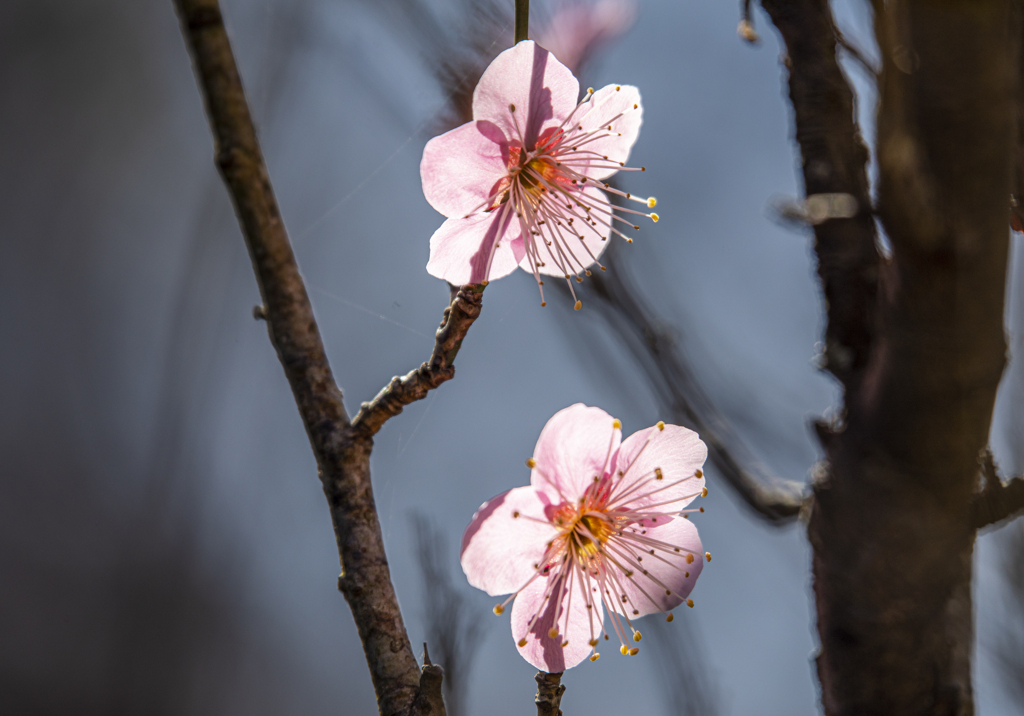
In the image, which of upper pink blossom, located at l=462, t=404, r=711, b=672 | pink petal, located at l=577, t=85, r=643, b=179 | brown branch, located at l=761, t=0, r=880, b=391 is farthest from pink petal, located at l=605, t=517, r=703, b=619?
pink petal, located at l=577, t=85, r=643, b=179

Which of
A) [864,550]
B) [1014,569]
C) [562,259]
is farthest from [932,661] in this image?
[1014,569]

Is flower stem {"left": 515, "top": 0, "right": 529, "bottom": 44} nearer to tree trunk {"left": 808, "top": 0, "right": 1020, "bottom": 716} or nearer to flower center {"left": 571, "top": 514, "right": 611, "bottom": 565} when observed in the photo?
tree trunk {"left": 808, "top": 0, "right": 1020, "bottom": 716}

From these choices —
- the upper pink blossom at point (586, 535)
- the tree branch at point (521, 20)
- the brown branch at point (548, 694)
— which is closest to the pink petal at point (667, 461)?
the upper pink blossom at point (586, 535)

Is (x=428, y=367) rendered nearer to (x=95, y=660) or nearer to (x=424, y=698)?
(x=424, y=698)

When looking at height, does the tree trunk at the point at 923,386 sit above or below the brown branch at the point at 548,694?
above

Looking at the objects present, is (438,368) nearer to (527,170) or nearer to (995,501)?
(527,170)

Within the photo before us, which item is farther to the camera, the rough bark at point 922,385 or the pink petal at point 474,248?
the pink petal at point 474,248

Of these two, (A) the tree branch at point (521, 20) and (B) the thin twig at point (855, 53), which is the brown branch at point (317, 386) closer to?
(A) the tree branch at point (521, 20)
